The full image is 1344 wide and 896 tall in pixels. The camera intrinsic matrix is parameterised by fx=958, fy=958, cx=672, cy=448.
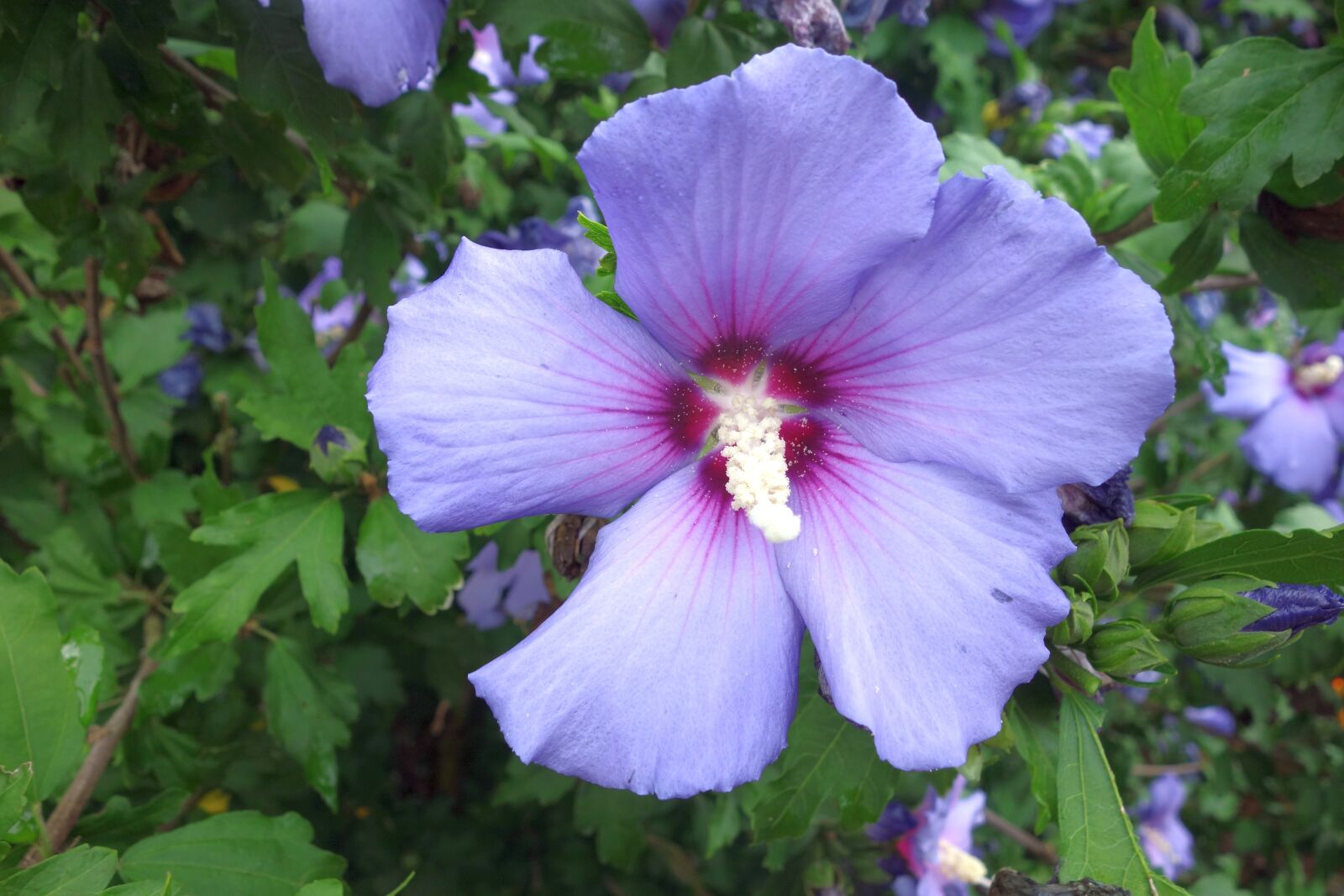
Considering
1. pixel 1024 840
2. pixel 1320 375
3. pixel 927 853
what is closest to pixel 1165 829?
pixel 1024 840

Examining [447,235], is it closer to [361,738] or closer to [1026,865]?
[361,738]

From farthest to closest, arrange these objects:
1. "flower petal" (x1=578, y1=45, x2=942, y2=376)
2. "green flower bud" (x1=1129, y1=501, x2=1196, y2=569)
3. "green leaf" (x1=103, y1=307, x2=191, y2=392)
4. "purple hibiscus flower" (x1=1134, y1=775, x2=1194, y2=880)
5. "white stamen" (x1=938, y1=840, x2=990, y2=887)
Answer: "purple hibiscus flower" (x1=1134, y1=775, x2=1194, y2=880)
"green leaf" (x1=103, y1=307, x2=191, y2=392)
"white stamen" (x1=938, y1=840, x2=990, y2=887)
"green flower bud" (x1=1129, y1=501, x2=1196, y2=569)
"flower petal" (x1=578, y1=45, x2=942, y2=376)

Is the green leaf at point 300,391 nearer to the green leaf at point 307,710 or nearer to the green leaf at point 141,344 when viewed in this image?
the green leaf at point 307,710

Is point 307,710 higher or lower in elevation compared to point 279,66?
lower

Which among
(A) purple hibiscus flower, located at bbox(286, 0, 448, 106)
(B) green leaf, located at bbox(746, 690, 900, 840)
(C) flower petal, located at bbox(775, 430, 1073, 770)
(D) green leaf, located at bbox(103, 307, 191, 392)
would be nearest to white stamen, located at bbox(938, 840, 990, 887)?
(B) green leaf, located at bbox(746, 690, 900, 840)

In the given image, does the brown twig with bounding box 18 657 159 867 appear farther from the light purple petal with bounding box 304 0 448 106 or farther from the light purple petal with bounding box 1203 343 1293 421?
the light purple petal with bounding box 1203 343 1293 421

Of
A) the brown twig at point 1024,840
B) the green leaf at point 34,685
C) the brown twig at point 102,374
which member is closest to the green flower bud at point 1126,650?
the green leaf at point 34,685

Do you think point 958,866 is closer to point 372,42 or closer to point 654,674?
point 654,674
